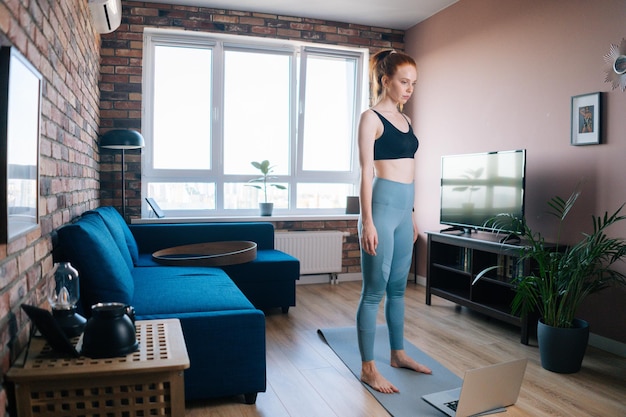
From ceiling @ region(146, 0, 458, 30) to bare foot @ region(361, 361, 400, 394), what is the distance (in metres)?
3.27

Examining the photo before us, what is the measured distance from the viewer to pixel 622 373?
2.67 m

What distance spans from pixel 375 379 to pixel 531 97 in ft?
7.74

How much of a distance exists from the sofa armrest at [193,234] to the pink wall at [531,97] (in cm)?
163

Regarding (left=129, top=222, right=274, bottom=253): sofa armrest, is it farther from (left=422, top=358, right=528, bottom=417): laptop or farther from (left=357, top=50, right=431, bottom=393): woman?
(left=422, top=358, right=528, bottom=417): laptop

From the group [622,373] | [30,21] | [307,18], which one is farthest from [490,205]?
[30,21]

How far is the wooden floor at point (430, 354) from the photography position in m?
2.22

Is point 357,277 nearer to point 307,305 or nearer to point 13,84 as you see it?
point 307,305

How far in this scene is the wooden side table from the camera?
1.32 meters

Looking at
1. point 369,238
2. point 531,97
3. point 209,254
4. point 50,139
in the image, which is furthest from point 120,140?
point 531,97

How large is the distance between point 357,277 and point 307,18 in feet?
8.52

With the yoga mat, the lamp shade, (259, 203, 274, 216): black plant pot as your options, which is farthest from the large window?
the yoga mat

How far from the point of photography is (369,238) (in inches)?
89.3

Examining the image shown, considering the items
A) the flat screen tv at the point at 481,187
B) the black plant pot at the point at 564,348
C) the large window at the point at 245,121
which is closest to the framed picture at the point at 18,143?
the black plant pot at the point at 564,348

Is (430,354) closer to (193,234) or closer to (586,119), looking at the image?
(586,119)
